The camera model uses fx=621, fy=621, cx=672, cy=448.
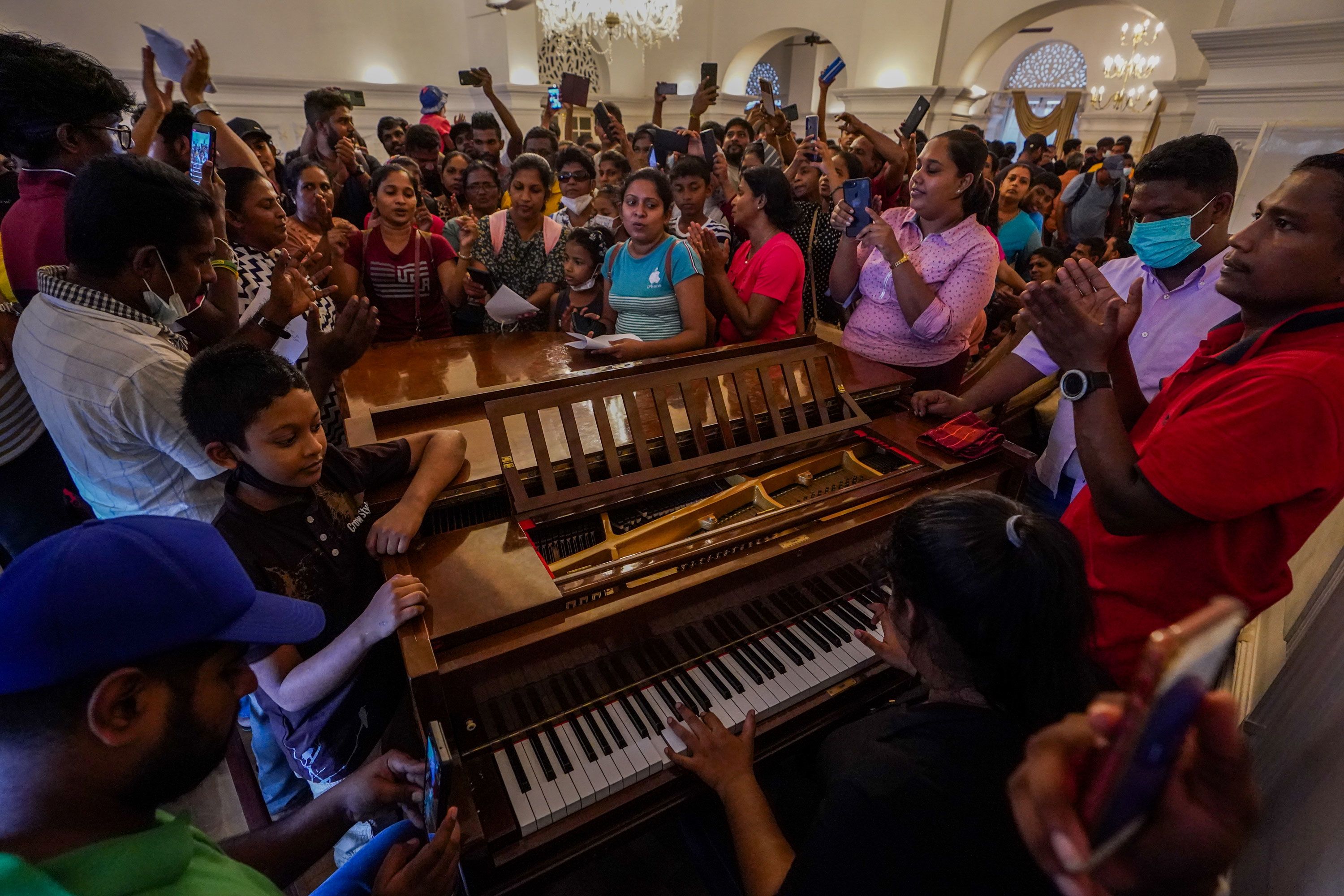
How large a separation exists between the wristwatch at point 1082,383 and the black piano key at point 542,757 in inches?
65.2

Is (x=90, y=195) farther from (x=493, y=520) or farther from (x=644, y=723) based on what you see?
(x=644, y=723)

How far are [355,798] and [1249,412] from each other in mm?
2324

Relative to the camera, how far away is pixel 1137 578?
5.35 feet

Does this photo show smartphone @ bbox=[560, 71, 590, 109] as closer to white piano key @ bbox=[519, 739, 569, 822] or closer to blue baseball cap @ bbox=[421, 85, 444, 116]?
blue baseball cap @ bbox=[421, 85, 444, 116]

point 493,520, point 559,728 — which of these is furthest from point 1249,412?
point 493,520

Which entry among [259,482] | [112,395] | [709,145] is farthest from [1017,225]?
[112,395]

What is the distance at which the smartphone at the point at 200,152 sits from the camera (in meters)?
2.76

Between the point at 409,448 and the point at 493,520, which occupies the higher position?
the point at 409,448

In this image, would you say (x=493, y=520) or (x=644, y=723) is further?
(x=493, y=520)

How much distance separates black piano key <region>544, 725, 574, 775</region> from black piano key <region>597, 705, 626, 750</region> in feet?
0.42

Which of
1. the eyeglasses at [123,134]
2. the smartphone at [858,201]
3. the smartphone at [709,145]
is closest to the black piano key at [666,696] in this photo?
the smartphone at [858,201]

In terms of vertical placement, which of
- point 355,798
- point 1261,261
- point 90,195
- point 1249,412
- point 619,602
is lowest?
point 355,798

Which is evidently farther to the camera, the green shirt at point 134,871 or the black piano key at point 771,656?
the black piano key at point 771,656

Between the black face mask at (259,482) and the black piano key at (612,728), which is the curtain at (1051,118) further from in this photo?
the black face mask at (259,482)
